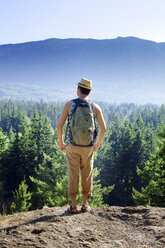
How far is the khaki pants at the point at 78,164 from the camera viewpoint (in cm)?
478

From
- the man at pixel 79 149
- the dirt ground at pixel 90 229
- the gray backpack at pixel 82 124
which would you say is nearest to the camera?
the dirt ground at pixel 90 229

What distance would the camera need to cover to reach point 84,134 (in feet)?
15.4

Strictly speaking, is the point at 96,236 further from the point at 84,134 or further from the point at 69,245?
the point at 84,134

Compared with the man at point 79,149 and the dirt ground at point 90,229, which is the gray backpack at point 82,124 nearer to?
the man at point 79,149

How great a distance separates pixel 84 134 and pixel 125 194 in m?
27.8

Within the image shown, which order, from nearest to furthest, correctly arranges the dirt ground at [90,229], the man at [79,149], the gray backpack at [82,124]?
the dirt ground at [90,229] < the gray backpack at [82,124] < the man at [79,149]

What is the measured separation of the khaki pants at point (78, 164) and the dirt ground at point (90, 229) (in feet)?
1.95

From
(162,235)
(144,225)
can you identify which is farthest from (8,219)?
(162,235)

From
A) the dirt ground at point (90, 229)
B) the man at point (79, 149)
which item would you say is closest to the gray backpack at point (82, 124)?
the man at point (79, 149)

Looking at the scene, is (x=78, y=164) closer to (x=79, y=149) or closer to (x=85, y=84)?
(x=79, y=149)

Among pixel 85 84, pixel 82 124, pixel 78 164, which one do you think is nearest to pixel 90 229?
pixel 78 164

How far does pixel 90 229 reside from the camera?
4.09 metres

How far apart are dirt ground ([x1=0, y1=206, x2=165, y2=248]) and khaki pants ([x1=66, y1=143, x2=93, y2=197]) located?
593mm

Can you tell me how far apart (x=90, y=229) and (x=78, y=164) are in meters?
1.32
